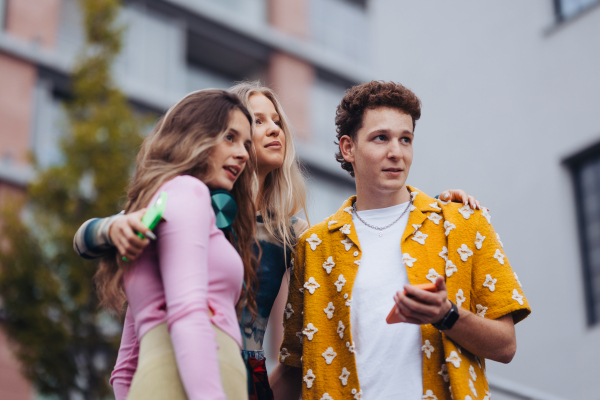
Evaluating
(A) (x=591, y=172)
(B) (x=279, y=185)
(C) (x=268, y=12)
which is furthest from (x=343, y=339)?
(C) (x=268, y=12)

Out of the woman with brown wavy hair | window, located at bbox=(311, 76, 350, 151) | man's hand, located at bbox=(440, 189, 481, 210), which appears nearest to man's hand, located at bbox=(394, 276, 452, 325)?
the woman with brown wavy hair

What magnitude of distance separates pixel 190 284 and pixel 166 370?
0.95 feet

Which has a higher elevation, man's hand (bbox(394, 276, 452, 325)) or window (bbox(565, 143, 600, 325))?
window (bbox(565, 143, 600, 325))

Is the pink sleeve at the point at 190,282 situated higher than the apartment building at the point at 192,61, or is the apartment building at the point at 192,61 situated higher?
the apartment building at the point at 192,61

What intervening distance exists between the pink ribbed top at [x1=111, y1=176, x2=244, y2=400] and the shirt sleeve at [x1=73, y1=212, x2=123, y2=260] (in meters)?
0.15

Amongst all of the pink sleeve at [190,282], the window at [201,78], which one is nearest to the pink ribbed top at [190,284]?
the pink sleeve at [190,282]

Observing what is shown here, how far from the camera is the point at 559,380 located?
959 centimetres

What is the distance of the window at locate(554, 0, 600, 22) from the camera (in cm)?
1066

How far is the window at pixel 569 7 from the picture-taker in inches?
420

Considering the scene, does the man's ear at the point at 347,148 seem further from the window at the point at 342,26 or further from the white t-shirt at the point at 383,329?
the window at the point at 342,26


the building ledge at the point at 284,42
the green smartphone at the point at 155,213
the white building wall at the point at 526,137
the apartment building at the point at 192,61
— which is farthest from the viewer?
the building ledge at the point at 284,42

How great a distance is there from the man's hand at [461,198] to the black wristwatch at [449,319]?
0.74 metres

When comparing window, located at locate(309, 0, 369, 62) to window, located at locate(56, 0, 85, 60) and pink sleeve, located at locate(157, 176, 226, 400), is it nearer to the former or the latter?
window, located at locate(56, 0, 85, 60)

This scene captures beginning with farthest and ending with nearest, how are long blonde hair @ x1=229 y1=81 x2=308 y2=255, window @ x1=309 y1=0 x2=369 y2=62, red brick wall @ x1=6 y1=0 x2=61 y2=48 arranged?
window @ x1=309 y1=0 x2=369 y2=62 → red brick wall @ x1=6 y1=0 x2=61 y2=48 → long blonde hair @ x1=229 y1=81 x2=308 y2=255
